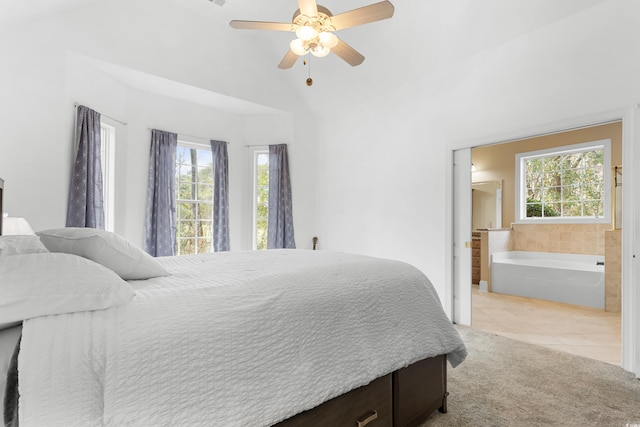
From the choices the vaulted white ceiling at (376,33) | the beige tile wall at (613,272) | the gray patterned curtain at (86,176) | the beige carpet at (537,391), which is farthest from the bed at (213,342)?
the beige tile wall at (613,272)

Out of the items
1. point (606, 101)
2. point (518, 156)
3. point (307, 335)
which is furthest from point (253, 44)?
point (518, 156)

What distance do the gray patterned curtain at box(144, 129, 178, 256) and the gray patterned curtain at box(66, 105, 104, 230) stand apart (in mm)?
696

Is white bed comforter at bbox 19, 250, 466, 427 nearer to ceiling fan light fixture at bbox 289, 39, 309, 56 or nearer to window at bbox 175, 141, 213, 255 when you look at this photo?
ceiling fan light fixture at bbox 289, 39, 309, 56

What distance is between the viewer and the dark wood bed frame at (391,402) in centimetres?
125

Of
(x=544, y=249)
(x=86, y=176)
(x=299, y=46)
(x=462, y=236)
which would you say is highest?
(x=299, y=46)

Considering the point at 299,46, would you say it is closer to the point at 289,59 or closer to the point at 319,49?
the point at 319,49

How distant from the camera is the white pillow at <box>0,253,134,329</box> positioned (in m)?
0.82

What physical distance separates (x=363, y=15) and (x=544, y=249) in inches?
197

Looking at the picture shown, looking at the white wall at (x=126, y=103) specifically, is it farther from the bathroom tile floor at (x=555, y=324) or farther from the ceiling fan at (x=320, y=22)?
the bathroom tile floor at (x=555, y=324)

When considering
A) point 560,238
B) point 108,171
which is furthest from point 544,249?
point 108,171

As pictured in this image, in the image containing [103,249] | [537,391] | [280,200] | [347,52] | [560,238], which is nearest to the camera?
[103,249]

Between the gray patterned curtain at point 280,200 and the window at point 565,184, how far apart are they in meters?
4.03

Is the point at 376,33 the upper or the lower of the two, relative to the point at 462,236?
upper

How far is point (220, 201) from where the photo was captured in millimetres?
4641
